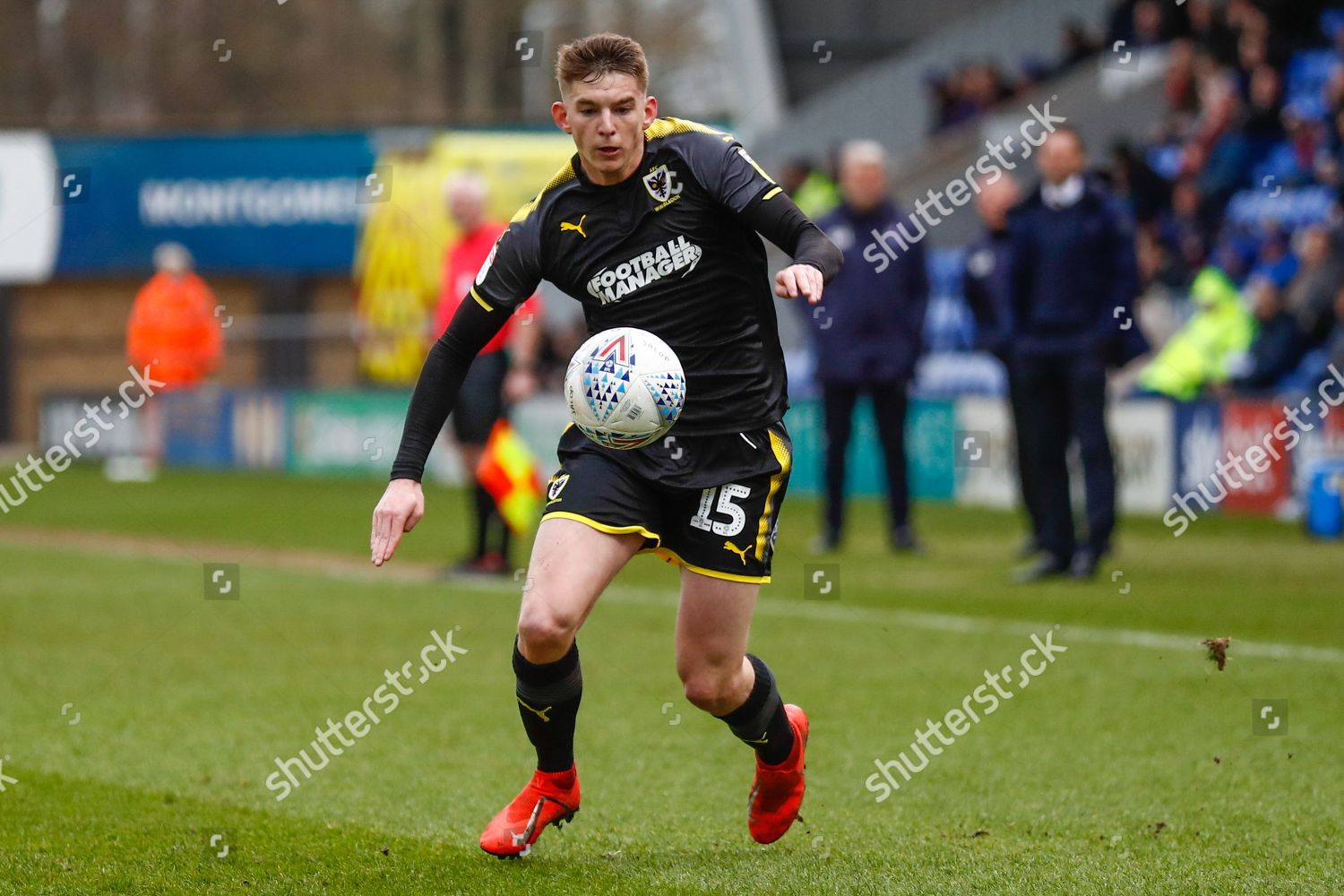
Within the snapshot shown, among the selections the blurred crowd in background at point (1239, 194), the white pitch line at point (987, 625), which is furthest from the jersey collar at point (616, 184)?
the blurred crowd in background at point (1239, 194)

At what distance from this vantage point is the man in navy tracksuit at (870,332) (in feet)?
40.6

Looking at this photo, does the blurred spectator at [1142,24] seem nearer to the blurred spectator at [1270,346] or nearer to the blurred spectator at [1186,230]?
the blurred spectator at [1186,230]

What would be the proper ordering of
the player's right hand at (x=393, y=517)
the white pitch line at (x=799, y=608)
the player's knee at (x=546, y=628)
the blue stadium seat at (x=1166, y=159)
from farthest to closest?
the blue stadium seat at (x=1166, y=159)
the white pitch line at (x=799, y=608)
the player's knee at (x=546, y=628)
the player's right hand at (x=393, y=517)

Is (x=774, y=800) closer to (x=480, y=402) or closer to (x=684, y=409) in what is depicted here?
(x=684, y=409)

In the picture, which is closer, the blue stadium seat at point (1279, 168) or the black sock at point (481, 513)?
the black sock at point (481, 513)

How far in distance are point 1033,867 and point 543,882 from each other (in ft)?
3.98

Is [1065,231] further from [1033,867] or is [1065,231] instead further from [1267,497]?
[1033,867]

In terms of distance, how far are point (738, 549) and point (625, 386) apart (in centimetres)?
57

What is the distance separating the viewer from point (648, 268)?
16.4 feet

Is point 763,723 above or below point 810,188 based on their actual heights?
above

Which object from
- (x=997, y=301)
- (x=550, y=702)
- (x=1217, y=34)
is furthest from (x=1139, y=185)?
(x=550, y=702)

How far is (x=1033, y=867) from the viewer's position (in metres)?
4.73

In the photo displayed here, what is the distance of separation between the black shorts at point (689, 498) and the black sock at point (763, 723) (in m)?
0.35

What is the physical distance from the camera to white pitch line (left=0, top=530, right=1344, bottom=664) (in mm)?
8297
